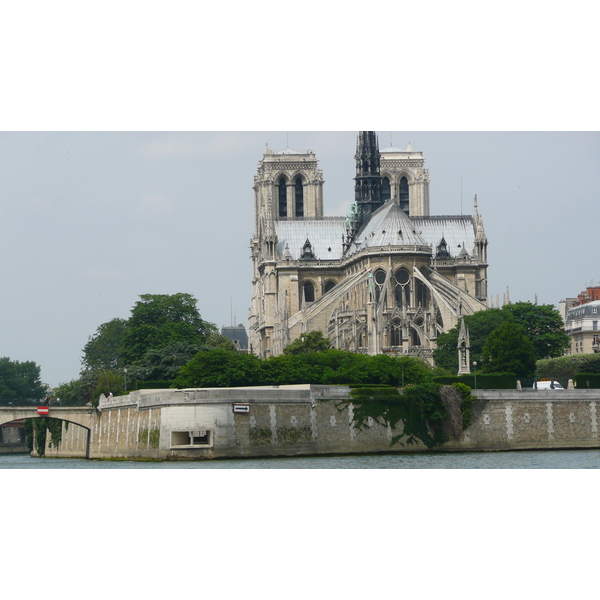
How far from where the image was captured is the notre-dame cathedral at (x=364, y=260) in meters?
103

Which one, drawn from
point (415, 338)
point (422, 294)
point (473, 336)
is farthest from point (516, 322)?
point (422, 294)

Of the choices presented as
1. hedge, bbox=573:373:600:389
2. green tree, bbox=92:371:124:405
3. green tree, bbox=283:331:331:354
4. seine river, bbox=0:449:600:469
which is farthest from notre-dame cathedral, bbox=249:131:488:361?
seine river, bbox=0:449:600:469

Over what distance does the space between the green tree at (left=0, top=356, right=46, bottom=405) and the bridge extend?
32.6 meters

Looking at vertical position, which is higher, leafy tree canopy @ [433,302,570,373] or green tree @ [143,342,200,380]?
leafy tree canopy @ [433,302,570,373]

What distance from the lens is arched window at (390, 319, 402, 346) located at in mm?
103287

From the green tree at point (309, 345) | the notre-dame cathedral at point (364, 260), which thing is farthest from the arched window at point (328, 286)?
the green tree at point (309, 345)

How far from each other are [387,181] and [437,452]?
7318 centimetres

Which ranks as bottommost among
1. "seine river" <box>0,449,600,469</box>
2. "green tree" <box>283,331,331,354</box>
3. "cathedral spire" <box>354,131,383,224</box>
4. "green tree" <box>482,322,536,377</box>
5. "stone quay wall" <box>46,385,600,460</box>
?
"seine river" <box>0,449,600,469</box>

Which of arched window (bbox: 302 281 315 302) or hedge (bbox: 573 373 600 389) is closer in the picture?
hedge (bbox: 573 373 600 389)

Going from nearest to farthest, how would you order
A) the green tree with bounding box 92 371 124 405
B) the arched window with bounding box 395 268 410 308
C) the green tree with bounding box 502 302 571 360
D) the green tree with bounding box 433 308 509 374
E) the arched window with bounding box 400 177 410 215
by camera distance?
1. the green tree with bounding box 92 371 124 405
2. the green tree with bounding box 433 308 509 374
3. the green tree with bounding box 502 302 571 360
4. the arched window with bounding box 395 268 410 308
5. the arched window with bounding box 400 177 410 215

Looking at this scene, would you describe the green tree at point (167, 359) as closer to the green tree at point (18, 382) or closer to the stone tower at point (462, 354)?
the stone tower at point (462, 354)

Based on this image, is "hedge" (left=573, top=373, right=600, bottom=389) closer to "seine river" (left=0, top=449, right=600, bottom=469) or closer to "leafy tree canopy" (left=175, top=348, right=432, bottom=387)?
"leafy tree canopy" (left=175, top=348, right=432, bottom=387)

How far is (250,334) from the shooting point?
131 m

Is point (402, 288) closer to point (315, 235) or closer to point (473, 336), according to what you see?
point (473, 336)
